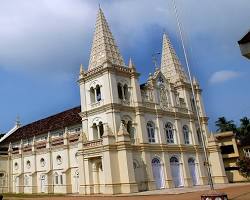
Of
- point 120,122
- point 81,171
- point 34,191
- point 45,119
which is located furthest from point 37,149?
point 120,122

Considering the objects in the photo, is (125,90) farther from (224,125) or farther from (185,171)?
(224,125)

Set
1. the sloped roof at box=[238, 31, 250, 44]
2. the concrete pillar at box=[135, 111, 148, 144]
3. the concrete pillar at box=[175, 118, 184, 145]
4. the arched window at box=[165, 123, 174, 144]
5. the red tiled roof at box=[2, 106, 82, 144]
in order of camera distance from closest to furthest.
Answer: the sloped roof at box=[238, 31, 250, 44] → the concrete pillar at box=[135, 111, 148, 144] → the arched window at box=[165, 123, 174, 144] → the concrete pillar at box=[175, 118, 184, 145] → the red tiled roof at box=[2, 106, 82, 144]

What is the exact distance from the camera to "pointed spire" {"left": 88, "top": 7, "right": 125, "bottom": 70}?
114 ft

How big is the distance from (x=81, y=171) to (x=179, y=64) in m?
23.5

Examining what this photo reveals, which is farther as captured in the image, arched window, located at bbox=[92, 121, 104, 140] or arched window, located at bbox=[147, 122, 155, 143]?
arched window, located at bbox=[147, 122, 155, 143]

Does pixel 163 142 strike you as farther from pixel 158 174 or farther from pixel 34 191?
pixel 34 191

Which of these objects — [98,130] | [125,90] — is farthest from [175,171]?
[125,90]

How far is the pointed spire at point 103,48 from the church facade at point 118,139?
0.39 feet

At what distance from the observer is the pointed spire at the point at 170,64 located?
44406 millimetres

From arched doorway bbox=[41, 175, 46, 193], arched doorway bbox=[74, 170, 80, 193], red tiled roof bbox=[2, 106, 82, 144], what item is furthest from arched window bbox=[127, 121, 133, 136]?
arched doorway bbox=[41, 175, 46, 193]

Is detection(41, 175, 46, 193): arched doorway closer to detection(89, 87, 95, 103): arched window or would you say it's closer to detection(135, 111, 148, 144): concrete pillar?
detection(89, 87, 95, 103): arched window

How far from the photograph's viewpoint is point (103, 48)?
35.0 meters

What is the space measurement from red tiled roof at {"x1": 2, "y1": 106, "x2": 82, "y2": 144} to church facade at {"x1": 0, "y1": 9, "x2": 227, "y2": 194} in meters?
0.27

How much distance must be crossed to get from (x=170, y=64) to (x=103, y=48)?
46.7 feet
